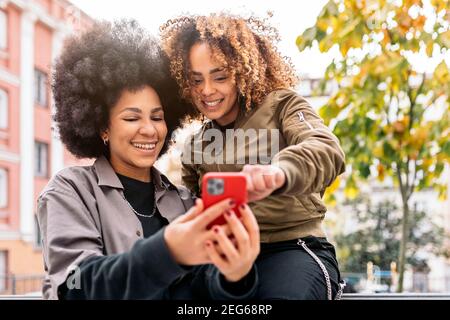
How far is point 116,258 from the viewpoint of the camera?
28.1 inches

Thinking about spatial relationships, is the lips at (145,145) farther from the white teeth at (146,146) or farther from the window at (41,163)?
the window at (41,163)

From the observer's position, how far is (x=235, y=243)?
65 centimetres

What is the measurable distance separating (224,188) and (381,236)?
7.06 metres

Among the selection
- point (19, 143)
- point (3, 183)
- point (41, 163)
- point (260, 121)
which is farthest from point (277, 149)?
point (19, 143)

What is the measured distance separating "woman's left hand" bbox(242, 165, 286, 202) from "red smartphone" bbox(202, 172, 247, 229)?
0.03ft

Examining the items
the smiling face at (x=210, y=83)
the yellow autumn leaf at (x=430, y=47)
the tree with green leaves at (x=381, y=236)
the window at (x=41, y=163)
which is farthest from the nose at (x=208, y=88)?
the tree with green leaves at (x=381, y=236)

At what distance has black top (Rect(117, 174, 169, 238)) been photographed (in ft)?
2.93

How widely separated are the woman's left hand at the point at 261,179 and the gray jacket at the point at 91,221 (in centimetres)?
12

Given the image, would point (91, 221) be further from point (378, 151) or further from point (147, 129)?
point (378, 151)

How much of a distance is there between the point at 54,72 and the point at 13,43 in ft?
12.5

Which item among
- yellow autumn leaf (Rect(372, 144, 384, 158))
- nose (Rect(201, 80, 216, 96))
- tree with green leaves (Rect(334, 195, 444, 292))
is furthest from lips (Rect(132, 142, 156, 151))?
tree with green leaves (Rect(334, 195, 444, 292))

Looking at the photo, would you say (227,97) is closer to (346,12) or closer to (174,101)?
(174,101)
